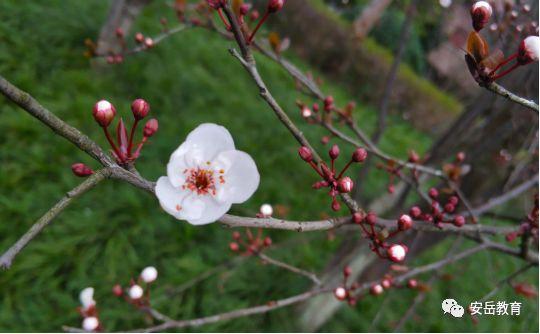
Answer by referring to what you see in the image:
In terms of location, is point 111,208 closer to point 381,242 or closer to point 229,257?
point 229,257

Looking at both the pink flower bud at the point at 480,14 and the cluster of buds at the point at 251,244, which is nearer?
the pink flower bud at the point at 480,14

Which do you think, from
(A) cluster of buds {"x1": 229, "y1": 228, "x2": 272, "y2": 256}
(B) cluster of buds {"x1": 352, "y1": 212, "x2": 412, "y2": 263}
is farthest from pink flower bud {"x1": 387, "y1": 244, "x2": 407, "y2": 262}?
(A) cluster of buds {"x1": 229, "y1": 228, "x2": 272, "y2": 256}

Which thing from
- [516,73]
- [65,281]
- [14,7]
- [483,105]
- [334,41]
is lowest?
[65,281]

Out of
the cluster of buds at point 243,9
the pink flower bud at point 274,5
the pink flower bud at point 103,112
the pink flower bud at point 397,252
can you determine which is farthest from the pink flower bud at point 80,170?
the pink flower bud at point 397,252

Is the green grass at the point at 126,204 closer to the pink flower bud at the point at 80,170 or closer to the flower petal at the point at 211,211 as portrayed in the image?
the flower petal at the point at 211,211

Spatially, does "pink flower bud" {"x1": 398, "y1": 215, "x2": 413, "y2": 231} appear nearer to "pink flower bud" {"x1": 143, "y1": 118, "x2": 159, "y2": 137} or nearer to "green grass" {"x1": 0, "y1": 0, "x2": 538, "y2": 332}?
"pink flower bud" {"x1": 143, "y1": 118, "x2": 159, "y2": 137}

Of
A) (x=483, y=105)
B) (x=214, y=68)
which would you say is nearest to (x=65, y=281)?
(x=483, y=105)
